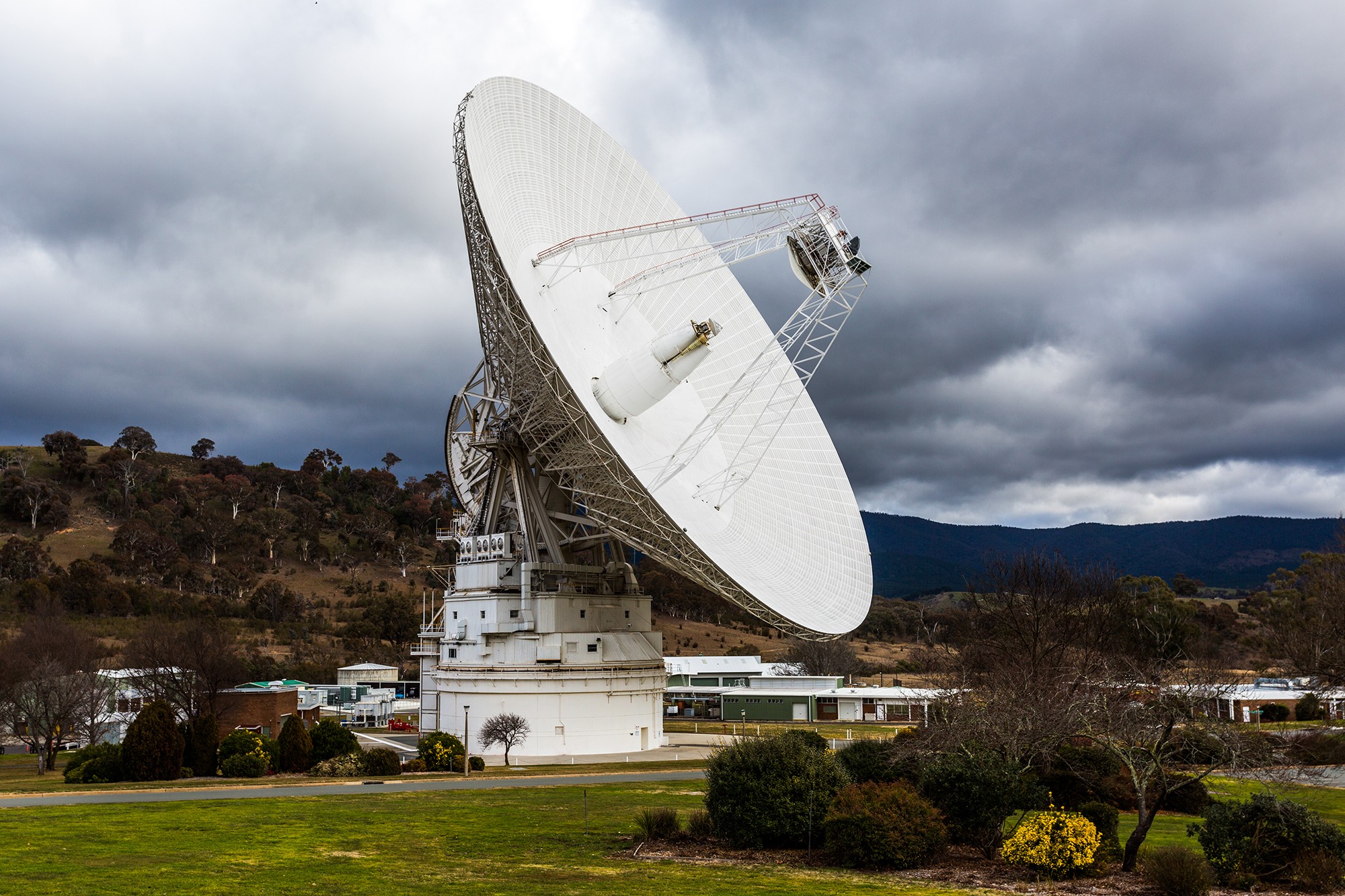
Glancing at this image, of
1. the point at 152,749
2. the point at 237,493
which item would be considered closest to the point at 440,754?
the point at 152,749

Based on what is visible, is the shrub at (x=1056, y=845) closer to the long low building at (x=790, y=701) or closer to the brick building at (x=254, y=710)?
the brick building at (x=254, y=710)

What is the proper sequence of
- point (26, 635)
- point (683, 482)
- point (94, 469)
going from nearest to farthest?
1. point (683, 482)
2. point (26, 635)
3. point (94, 469)

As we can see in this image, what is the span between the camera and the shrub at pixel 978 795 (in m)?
16.5

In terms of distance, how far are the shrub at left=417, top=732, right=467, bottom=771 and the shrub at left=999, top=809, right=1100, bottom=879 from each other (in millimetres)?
23439

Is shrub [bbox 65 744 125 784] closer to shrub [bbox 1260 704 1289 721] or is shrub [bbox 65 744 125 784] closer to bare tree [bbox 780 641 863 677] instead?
bare tree [bbox 780 641 863 677]

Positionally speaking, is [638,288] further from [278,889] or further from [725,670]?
[725,670]

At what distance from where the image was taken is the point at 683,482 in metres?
31.6

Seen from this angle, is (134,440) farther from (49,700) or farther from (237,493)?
(49,700)

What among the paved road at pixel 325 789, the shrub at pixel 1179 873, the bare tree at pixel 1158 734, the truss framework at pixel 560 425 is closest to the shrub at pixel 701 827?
the bare tree at pixel 1158 734

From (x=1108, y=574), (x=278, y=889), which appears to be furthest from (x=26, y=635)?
(x=1108, y=574)

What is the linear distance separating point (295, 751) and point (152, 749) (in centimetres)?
445

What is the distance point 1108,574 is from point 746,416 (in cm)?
3337

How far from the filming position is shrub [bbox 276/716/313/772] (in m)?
34.0

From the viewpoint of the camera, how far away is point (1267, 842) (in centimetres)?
1413
